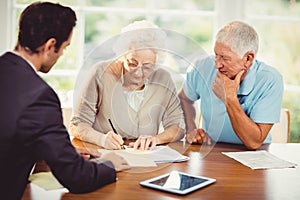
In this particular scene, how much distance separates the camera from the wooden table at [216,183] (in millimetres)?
1489

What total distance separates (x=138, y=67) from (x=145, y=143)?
1.03 ft

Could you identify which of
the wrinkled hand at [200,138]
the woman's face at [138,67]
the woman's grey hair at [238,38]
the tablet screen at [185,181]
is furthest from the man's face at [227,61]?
the tablet screen at [185,181]

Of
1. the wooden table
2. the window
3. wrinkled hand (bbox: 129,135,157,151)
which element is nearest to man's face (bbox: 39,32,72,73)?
the wooden table

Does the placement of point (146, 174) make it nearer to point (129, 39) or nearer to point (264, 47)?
point (129, 39)

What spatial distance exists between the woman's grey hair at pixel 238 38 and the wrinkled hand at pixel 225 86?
12cm

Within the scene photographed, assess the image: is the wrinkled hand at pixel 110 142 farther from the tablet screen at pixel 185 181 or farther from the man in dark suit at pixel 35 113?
the man in dark suit at pixel 35 113

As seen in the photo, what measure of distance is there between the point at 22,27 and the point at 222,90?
3.67 feet

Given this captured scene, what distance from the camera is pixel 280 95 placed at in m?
2.26

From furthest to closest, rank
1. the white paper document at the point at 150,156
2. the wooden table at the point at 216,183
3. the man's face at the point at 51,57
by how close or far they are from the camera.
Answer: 1. the white paper document at the point at 150,156
2. the wooden table at the point at 216,183
3. the man's face at the point at 51,57

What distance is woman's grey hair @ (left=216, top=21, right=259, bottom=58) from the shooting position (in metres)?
2.18

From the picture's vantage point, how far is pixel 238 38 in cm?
218

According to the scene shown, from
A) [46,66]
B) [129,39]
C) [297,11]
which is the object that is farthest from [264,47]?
[46,66]

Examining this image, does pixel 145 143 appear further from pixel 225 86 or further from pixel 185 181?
pixel 225 86

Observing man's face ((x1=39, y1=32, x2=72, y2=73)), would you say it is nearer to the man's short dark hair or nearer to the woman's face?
the man's short dark hair
